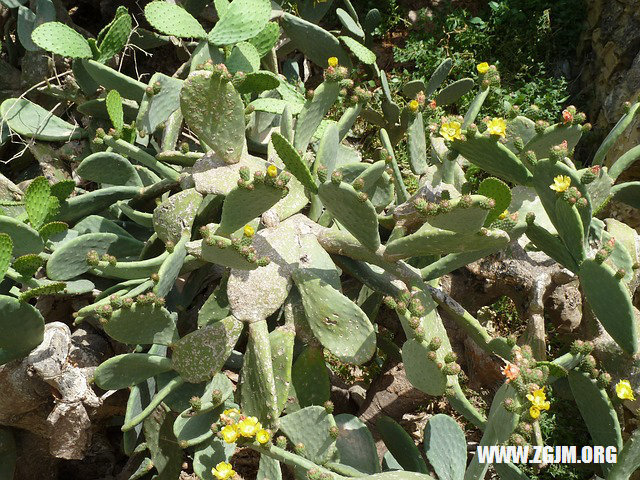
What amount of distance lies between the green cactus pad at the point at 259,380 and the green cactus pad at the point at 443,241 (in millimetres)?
486

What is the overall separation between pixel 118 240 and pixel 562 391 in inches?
64.4

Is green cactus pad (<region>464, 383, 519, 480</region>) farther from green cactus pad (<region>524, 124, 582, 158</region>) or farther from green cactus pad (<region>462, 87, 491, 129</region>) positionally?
green cactus pad (<region>462, 87, 491, 129</region>)

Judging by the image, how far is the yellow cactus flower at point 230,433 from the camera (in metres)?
2.00

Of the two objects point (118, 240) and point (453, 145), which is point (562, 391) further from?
point (118, 240)

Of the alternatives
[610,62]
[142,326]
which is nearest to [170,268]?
[142,326]

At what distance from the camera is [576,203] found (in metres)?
2.18

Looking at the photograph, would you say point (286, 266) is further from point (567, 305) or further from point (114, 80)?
point (567, 305)

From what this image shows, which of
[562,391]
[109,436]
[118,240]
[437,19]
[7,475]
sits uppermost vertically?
[437,19]

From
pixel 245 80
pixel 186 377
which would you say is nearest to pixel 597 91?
pixel 245 80

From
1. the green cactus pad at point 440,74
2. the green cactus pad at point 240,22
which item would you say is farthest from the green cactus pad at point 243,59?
the green cactus pad at point 440,74

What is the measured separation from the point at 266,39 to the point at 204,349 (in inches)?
54.2

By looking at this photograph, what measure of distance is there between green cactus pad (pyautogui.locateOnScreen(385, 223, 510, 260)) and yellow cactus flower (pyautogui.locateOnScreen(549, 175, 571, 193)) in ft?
0.73

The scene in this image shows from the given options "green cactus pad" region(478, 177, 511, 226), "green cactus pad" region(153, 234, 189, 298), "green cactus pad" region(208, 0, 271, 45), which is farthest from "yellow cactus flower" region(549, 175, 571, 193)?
"green cactus pad" region(208, 0, 271, 45)

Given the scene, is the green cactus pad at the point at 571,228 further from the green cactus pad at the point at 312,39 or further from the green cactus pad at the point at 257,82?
the green cactus pad at the point at 312,39
